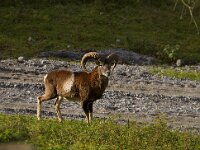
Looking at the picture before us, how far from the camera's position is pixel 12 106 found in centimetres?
2369

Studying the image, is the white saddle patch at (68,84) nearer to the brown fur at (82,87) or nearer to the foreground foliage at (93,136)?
the brown fur at (82,87)

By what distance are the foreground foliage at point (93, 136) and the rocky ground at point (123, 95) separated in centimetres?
251

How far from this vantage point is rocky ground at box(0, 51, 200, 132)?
23.4 metres

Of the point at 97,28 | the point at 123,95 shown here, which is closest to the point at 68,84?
the point at 123,95

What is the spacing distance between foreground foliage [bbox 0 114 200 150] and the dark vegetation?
18.8 metres

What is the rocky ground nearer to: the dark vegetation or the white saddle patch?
the white saddle patch

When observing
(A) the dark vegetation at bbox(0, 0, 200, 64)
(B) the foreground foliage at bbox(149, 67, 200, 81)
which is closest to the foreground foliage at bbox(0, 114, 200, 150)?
(B) the foreground foliage at bbox(149, 67, 200, 81)

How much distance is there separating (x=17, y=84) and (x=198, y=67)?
489 inches

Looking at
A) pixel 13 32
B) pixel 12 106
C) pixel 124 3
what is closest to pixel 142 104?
pixel 12 106

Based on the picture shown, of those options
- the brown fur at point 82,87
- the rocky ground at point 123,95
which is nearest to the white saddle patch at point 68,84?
the brown fur at point 82,87

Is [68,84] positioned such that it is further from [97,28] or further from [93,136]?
[97,28]

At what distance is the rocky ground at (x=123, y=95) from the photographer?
76.6 feet

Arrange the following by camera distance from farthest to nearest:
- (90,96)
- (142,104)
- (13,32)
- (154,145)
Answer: (13,32), (142,104), (90,96), (154,145)

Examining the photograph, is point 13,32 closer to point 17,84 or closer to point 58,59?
point 58,59
